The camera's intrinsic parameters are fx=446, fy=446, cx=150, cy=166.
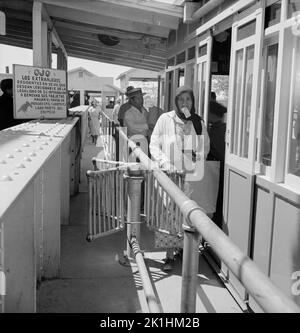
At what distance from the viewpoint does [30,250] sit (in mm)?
2338

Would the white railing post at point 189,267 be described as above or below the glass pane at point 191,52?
below

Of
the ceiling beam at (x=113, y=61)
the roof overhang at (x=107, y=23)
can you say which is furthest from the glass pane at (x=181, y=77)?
the ceiling beam at (x=113, y=61)

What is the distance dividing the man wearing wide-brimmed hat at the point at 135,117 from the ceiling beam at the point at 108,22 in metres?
1.91

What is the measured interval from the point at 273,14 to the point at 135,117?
3.53 metres

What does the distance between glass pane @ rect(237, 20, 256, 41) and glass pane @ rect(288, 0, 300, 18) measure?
668 mm

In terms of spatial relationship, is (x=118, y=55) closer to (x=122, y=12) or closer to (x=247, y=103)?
(x=122, y=12)

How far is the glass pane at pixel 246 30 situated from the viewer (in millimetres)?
3809

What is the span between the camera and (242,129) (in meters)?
4.17

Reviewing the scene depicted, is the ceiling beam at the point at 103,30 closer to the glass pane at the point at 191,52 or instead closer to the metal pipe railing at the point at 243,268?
the glass pane at the point at 191,52

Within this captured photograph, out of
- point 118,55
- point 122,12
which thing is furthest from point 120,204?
point 118,55

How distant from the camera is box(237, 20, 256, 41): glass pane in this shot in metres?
3.81

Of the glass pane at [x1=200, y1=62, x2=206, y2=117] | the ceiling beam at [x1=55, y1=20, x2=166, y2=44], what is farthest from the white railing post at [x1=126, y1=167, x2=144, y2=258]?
the ceiling beam at [x1=55, y1=20, x2=166, y2=44]

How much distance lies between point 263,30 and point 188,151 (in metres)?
1.44

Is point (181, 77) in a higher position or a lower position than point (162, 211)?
higher
